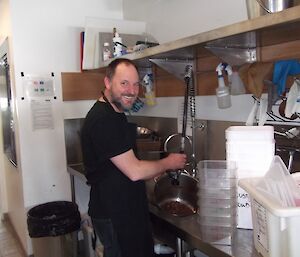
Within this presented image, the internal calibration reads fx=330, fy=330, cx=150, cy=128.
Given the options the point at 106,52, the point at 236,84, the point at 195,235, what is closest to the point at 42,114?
the point at 106,52

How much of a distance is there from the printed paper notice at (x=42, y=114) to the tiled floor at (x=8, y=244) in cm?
119

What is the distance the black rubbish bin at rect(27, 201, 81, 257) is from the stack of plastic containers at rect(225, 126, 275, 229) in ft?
5.17

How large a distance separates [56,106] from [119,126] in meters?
1.46

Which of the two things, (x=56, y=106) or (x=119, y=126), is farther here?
(x=56, y=106)

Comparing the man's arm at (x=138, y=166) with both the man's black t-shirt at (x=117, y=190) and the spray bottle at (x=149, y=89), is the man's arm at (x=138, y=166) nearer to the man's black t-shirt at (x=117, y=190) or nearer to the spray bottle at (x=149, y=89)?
the man's black t-shirt at (x=117, y=190)

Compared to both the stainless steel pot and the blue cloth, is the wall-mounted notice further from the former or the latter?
the blue cloth

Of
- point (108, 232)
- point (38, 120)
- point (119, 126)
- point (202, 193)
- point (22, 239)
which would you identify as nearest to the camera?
point (202, 193)

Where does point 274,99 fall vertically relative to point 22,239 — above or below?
above

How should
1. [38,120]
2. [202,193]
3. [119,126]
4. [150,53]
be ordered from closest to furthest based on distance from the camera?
[202,193] → [119,126] → [150,53] → [38,120]

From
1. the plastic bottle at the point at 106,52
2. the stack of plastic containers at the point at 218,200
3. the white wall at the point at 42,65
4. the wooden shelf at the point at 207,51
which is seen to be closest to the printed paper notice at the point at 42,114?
the white wall at the point at 42,65

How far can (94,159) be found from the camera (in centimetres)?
162

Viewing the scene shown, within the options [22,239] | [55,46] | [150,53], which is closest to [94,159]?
[150,53]

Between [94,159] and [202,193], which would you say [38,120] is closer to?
[94,159]

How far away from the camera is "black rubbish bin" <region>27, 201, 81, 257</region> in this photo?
96.0 inches
